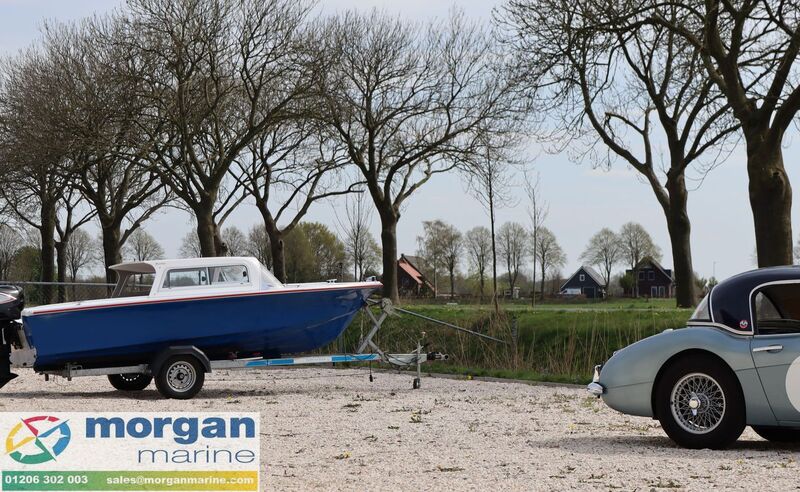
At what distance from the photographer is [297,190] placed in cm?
4184

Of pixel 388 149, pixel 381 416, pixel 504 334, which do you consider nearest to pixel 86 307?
pixel 381 416

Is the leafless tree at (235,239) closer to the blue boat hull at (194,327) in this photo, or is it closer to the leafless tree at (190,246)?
the leafless tree at (190,246)

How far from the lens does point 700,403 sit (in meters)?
9.38

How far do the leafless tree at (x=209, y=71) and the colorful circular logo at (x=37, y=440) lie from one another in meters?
22.8

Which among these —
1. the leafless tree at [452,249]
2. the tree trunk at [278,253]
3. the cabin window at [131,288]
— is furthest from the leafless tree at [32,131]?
the leafless tree at [452,249]

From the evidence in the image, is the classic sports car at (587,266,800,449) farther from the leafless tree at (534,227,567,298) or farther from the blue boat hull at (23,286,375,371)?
the leafless tree at (534,227,567,298)

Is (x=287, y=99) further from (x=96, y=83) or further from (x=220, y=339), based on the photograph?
(x=220, y=339)

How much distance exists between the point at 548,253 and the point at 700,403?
239ft

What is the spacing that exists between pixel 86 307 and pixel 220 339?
78.7 inches

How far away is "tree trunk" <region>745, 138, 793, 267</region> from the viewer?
2133 centimetres

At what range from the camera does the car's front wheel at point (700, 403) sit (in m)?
9.20

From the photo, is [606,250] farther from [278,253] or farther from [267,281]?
[267,281]

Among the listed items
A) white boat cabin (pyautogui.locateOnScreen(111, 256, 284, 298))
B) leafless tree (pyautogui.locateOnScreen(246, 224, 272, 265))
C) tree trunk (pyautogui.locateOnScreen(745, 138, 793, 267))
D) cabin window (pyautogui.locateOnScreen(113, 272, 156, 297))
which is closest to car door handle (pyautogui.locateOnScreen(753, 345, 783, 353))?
white boat cabin (pyautogui.locateOnScreen(111, 256, 284, 298))

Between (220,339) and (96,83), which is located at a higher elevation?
(96,83)
